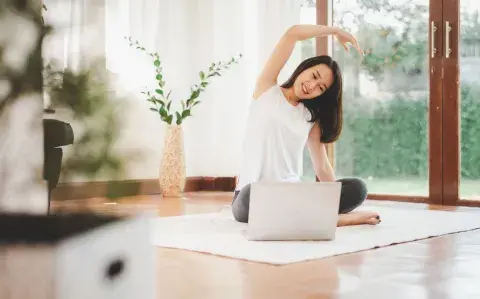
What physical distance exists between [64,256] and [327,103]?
86.2 inches

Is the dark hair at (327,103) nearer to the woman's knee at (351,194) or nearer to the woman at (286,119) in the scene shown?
the woman at (286,119)

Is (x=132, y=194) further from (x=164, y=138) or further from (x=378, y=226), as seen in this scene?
(x=164, y=138)

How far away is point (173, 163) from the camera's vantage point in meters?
4.61

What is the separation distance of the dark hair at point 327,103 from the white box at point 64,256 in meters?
2.05

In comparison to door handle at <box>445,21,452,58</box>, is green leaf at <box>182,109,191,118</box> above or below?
below

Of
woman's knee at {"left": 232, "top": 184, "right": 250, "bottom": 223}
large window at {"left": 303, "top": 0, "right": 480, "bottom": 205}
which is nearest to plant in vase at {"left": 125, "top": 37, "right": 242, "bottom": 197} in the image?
large window at {"left": 303, "top": 0, "right": 480, "bottom": 205}

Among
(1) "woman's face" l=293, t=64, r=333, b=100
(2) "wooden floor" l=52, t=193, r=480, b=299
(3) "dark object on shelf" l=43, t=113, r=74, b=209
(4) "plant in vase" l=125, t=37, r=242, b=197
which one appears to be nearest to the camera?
Result: (3) "dark object on shelf" l=43, t=113, r=74, b=209

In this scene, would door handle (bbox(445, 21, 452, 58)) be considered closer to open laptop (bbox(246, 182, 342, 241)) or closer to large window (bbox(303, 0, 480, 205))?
large window (bbox(303, 0, 480, 205))

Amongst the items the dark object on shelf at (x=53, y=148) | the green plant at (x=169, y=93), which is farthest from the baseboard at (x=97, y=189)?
the green plant at (x=169, y=93)

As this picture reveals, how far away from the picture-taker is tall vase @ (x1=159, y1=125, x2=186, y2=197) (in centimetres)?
459

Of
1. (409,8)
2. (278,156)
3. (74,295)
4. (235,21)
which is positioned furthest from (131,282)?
(235,21)

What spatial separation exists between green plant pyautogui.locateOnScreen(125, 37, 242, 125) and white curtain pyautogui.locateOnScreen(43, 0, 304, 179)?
0.05 m

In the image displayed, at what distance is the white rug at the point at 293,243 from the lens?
2059mm

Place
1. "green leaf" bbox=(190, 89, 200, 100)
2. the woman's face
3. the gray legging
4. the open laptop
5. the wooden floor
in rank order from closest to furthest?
the wooden floor
the open laptop
the woman's face
the gray legging
"green leaf" bbox=(190, 89, 200, 100)
